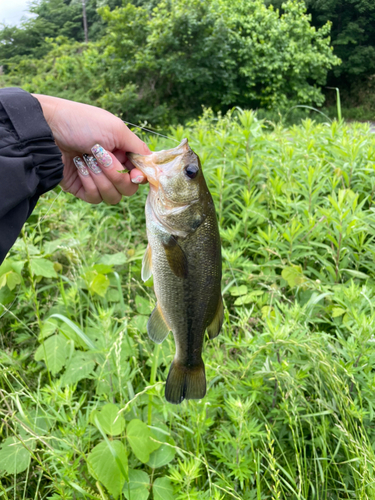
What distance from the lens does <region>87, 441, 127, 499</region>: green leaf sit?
1.57 meters

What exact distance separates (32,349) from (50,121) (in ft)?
5.66

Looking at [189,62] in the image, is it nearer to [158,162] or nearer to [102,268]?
[102,268]

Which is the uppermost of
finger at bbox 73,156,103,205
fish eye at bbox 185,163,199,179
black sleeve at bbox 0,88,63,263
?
black sleeve at bbox 0,88,63,263

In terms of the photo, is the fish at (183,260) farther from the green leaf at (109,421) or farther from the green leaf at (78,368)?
the green leaf at (78,368)

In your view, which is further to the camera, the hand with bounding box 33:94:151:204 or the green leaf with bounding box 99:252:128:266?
the green leaf with bounding box 99:252:128:266

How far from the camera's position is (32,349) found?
2660 mm

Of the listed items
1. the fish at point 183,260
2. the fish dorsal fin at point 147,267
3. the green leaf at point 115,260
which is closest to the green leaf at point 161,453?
the fish at point 183,260

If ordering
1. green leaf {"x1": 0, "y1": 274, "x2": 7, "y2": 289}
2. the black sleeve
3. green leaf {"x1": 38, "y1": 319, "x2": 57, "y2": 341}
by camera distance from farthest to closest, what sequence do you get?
1. green leaf {"x1": 0, "y1": 274, "x2": 7, "y2": 289}
2. green leaf {"x1": 38, "y1": 319, "x2": 57, "y2": 341}
3. the black sleeve

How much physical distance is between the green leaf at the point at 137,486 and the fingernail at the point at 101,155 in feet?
5.16

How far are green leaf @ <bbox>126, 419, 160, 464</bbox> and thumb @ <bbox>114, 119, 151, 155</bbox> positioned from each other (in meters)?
1.44

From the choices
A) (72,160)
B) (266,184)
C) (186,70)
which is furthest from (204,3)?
(72,160)

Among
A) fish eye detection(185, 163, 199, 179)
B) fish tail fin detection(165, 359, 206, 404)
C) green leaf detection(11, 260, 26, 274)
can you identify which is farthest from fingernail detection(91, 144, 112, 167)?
green leaf detection(11, 260, 26, 274)

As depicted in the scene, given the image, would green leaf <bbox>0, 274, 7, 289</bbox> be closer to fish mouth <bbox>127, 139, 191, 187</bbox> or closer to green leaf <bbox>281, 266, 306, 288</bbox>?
fish mouth <bbox>127, 139, 191, 187</bbox>

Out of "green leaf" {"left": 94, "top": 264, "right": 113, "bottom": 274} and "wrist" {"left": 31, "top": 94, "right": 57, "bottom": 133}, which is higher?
"wrist" {"left": 31, "top": 94, "right": 57, "bottom": 133}
